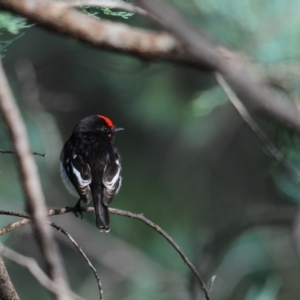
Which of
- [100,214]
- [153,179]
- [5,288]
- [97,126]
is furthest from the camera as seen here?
[153,179]

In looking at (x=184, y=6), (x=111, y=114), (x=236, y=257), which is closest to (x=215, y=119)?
(x=111, y=114)

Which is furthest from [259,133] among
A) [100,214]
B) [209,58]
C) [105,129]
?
[105,129]

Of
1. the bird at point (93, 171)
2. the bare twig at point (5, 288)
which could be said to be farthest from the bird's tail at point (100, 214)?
the bare twig at point (5, 288)

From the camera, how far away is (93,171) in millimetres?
3852

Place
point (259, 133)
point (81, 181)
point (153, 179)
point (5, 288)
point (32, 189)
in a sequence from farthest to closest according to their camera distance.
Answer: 1. point (153, 179)
2. point (81, 181)
3. point (5, 288)
4. point (259, 133)
5. point (32, 189)

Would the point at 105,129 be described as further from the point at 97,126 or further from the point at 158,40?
the point at 158,40

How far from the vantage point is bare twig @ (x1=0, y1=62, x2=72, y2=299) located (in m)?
0.96

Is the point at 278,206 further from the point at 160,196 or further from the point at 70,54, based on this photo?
the point at 70,54

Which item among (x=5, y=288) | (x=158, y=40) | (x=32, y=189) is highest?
(x=158, y=40)

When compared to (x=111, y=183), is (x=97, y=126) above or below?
above

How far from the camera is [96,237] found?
712 centimetres

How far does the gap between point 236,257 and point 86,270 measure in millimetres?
1588

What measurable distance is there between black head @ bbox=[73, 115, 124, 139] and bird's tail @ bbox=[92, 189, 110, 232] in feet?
2.86

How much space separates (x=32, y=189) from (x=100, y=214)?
2556mm
